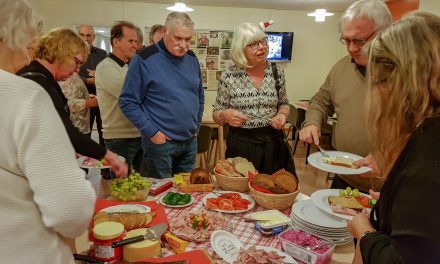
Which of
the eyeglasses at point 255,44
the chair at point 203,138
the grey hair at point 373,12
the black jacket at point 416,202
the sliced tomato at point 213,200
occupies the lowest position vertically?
the chair at point 203,138

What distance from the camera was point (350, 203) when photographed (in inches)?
51.5

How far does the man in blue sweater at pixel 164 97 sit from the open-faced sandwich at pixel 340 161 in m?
1.03

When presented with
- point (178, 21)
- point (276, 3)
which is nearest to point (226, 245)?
point (178, 21)

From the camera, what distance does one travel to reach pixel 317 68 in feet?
23.7

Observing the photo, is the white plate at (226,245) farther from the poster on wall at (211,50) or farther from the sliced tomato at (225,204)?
the poster on wall at (211,50)

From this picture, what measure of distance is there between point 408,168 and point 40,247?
2.74ft

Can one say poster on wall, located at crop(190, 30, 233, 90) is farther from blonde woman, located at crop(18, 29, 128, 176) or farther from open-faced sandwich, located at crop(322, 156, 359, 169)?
open-faced sandwich, located at crop(322, 156, 359, 169)

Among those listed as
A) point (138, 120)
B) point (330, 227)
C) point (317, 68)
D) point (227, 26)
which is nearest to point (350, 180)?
point (330, 227)

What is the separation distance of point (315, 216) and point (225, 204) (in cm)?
38

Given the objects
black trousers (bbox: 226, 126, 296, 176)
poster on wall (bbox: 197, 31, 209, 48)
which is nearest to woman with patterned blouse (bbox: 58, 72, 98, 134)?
black trousers (bbox: 226, 126, 296, 176)

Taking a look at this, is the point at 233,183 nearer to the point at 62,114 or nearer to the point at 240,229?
the point at 240,229

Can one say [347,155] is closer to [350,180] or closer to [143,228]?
[350,180]

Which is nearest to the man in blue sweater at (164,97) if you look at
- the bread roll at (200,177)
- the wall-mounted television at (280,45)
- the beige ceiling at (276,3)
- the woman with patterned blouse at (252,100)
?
the woman with patterned blouse at (252,100)

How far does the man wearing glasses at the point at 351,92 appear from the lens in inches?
61.0
